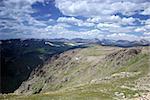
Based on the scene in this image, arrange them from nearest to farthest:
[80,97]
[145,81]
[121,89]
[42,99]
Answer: [42,99] → [80,97] → [121,89] → [145,81]

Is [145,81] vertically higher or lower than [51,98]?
lower

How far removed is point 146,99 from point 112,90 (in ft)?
39.3

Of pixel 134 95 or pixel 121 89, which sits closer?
pixel 134 95

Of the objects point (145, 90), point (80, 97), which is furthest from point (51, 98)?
point (145, 90)

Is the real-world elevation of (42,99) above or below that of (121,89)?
above

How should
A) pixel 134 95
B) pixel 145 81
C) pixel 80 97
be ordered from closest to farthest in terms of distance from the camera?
pixel 80 97 → pixel 134 95 → pixel 145 81

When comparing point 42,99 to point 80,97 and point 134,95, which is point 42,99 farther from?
point 134,95

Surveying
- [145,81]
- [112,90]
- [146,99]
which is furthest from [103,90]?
[145,81]

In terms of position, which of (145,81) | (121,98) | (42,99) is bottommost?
(145,81)

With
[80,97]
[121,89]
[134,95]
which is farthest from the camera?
Result: [121,89]

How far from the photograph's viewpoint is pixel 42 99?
57469mm

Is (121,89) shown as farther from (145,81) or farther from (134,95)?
(145,81)

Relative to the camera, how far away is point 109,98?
2499 inches

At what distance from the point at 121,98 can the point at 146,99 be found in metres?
5.71
